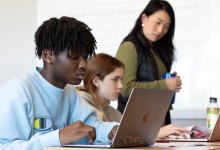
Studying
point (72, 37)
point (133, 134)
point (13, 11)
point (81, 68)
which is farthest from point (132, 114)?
point (13, 11)

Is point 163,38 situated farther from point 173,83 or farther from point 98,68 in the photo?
→ point 98,68

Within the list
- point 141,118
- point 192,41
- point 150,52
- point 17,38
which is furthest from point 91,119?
point 17,38

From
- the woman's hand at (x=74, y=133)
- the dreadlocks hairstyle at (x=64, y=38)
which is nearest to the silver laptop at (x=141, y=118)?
the woman's hand at (x=74, y=133)

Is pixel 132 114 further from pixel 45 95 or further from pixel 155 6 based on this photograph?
pixel 155 6

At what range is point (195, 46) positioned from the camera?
3.63 m

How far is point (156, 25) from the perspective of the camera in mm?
2629

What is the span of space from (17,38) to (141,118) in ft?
9.55

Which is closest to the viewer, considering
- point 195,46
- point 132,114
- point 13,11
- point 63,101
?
point 132,114

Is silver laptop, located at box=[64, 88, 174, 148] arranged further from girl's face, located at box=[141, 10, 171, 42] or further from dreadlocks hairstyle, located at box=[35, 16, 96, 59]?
girl's face, located at box=[141, 10, 171, 42]

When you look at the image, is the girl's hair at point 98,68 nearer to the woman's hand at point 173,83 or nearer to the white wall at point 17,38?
the woman's hand at point 173,83

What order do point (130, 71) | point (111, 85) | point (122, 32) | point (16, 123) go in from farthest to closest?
point (122, 32)
point (130, 71)
point (111, 85)
point (16, 123)

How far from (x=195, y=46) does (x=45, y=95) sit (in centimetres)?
224

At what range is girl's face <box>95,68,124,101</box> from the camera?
7.23ft

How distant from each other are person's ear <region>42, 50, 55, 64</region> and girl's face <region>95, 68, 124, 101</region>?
630 mm
